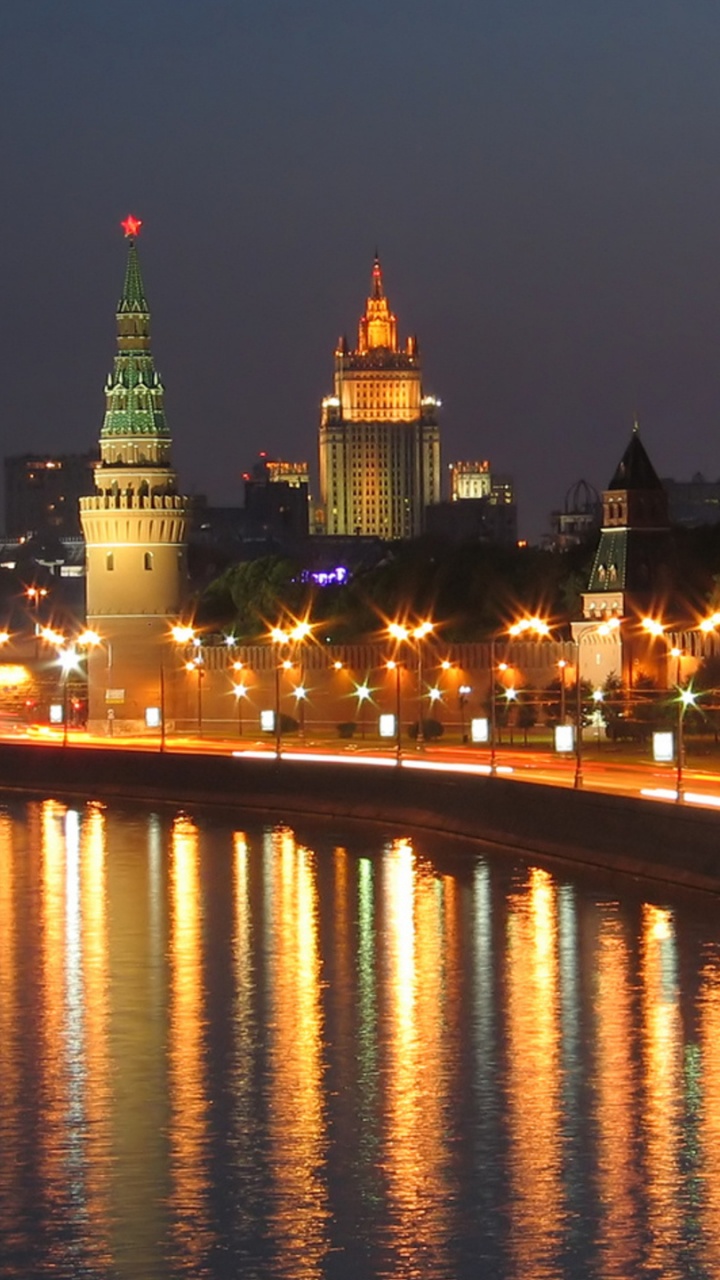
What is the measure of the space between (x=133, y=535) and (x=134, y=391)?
187 inches

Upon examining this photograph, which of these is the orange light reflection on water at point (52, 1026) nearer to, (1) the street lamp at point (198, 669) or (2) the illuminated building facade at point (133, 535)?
(1) the street lamp at point (198, 669)

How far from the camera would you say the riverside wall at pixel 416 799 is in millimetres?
41750

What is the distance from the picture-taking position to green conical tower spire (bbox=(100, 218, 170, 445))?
9506 centimetres

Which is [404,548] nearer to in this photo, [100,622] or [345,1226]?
[100,622]

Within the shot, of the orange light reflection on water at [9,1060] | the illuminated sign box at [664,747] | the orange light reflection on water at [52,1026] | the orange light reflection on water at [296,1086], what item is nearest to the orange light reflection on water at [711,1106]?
the orange light reflection on water at [296,1086]

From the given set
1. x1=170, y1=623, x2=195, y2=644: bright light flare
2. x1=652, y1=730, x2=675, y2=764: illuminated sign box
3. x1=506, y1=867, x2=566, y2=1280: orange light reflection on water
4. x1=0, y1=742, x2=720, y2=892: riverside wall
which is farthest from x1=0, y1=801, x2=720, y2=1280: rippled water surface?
x1=170, y1=623, x2=195, y2=644: bright light flare

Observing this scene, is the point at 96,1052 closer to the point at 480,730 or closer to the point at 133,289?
the point at 480,730

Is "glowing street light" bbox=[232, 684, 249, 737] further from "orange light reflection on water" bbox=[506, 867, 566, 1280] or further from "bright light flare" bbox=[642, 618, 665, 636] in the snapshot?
"orange light reflection on water" bbox=[506, 867, 566, 1280]

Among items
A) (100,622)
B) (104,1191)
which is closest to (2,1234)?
(104,1191)

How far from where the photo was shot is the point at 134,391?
94.8 meters

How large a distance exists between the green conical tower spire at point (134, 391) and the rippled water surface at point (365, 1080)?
164ft

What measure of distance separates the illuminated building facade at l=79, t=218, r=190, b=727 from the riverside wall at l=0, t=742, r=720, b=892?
15088 millimetres

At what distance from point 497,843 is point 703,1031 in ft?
69.5

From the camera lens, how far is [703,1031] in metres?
29.8
